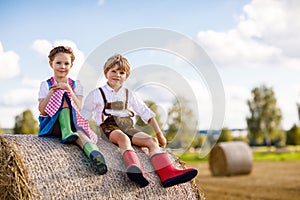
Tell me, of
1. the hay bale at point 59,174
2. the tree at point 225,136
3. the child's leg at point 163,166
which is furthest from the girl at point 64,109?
the tree at point 225,136

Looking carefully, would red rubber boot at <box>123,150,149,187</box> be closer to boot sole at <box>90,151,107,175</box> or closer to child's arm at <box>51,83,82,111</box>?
boot sole at <box>90,151,107,175</box>

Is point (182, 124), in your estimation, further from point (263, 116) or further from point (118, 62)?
point (263, 116)

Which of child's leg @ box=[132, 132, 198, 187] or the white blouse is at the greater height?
the white blouse

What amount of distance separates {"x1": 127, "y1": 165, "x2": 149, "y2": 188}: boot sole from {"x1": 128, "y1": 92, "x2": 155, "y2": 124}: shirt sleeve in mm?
714

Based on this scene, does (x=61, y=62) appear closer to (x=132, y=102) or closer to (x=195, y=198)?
(x=132, y=102)

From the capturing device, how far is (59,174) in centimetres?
430

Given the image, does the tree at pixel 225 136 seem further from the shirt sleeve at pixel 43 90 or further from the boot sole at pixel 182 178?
the shirt sleeve at pixel 43 90

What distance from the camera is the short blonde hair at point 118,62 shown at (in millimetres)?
4730

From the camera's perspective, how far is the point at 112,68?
4746mm

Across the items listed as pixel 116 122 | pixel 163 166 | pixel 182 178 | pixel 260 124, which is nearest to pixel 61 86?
pixel 116 122

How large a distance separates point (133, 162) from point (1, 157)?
1.24 metres

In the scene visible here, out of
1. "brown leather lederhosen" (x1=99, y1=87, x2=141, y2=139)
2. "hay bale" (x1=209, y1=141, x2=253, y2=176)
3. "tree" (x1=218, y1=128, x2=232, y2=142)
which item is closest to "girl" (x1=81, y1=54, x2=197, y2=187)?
"brown leather lederhosen" (x1=99, y1=87, x2=141, y2=139)

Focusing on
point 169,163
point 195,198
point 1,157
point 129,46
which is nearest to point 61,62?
point 129,46

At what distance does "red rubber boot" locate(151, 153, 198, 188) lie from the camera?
4516 mm
